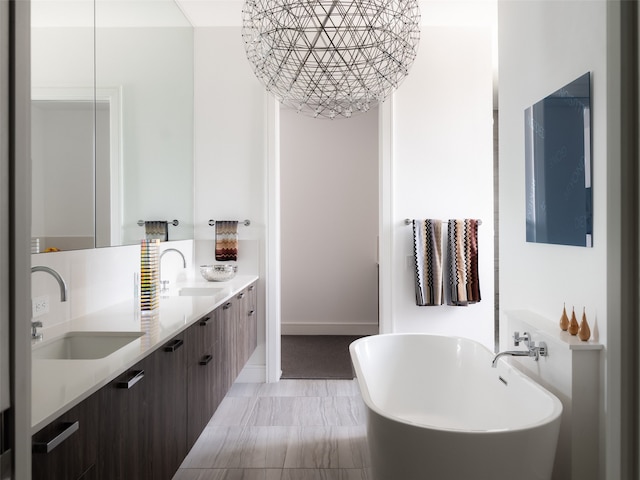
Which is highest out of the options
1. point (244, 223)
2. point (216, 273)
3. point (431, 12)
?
point (431, 12)

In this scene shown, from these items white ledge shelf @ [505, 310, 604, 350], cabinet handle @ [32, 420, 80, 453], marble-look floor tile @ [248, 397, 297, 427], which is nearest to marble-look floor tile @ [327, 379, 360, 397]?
marble-look floor tile @ [248, 397, 297, 427]

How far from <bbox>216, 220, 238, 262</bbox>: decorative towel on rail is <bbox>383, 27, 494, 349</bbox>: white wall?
49.2 inches

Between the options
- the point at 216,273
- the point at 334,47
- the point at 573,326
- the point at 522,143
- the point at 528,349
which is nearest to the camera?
the point at 573,326

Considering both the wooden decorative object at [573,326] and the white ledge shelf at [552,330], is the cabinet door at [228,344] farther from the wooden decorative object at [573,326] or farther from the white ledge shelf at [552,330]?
the wooden decorative object at [573,326]

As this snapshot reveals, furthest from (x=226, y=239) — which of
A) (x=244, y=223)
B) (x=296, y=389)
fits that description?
(x=296, y=389)

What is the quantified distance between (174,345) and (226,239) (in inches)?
78.9

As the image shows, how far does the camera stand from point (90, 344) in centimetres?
195

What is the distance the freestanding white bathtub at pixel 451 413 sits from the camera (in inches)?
60.7

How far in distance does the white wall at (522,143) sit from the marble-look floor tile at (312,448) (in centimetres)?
118

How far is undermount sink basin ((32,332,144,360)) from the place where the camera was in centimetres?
191

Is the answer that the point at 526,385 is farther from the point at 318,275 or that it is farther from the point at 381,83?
the point at 318,275

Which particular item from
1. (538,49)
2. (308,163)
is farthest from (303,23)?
(308,163)

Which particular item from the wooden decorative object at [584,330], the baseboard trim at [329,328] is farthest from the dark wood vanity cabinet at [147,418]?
the baseboard trim at [329,328]

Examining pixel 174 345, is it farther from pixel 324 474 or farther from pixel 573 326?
pixel 573 326
